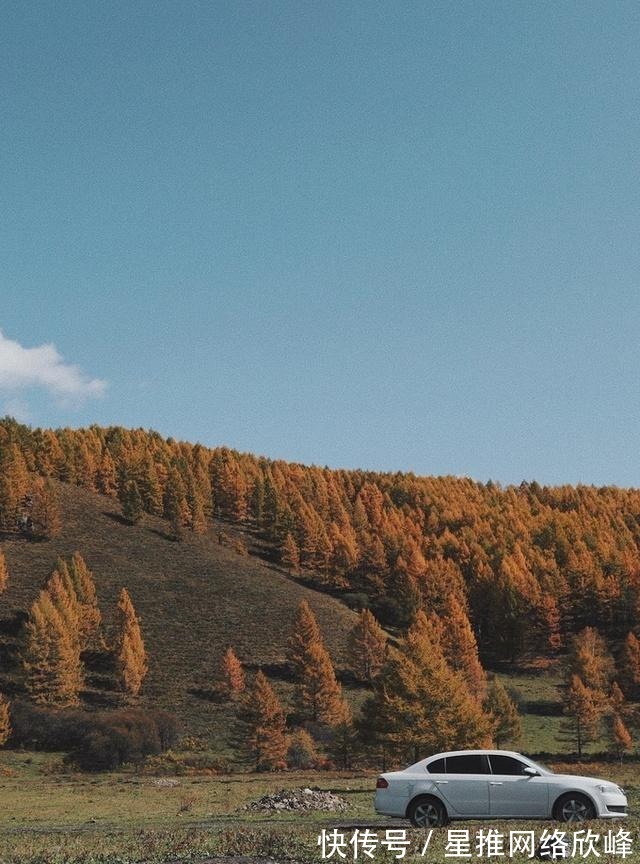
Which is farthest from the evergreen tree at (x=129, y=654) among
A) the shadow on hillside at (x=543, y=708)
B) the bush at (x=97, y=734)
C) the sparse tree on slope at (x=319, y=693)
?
the shadow on hillside at (x=543, y=708)

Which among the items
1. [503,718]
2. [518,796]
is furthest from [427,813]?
[503,718]

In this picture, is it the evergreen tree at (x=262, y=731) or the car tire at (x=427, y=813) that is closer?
the car tire at (x=427, y=813)

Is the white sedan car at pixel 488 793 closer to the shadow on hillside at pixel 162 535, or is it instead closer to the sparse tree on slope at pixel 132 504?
the shadow on hillside at pixel 162 535

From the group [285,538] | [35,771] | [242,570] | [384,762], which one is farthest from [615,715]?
[285,538]

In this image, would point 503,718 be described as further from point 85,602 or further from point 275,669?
point 85,602

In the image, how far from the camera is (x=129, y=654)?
9225 cm

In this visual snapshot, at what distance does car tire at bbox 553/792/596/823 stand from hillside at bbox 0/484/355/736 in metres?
70.3

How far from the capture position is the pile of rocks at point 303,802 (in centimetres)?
3127

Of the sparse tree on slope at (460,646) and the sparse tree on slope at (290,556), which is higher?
the sparse tree on slope at (290,556)

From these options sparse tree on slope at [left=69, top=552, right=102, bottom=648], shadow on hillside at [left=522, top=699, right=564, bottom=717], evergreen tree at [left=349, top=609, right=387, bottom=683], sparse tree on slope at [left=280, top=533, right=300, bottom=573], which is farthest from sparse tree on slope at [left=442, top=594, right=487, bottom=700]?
sparse tree on slope at [left=280, top=533, right=300, bottom=573]

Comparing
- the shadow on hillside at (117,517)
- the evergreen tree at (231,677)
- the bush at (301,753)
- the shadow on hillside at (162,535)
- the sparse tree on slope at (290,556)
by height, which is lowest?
the bush at (301,753)

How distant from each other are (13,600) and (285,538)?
2498 inches

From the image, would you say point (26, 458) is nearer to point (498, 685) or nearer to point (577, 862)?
point (498, 685)

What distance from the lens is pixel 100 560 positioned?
128125 millimetres
